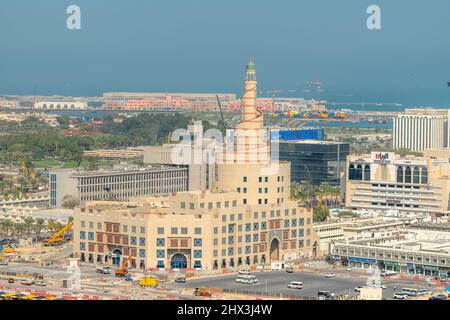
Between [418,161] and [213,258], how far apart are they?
19.1 meters

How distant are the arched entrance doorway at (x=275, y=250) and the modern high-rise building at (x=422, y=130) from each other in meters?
47.8

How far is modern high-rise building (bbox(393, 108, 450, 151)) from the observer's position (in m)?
97.0

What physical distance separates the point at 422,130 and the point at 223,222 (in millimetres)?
53474

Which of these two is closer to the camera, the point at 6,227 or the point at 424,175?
the point at 6,227

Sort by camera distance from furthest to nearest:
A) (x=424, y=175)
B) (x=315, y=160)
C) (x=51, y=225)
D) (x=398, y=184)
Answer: (x=315, y=160)
(x=398, y=184)
(x=424, y=175)
(x=51, y=225)

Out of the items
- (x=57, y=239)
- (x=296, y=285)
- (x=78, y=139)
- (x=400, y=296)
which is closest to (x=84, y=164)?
(x=78, y=139)

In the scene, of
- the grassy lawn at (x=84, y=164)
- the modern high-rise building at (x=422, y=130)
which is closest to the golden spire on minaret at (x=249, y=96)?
the grassy lawn at (x=84, y=164)

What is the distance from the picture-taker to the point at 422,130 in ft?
322

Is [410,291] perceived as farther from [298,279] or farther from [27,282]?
[27,282]

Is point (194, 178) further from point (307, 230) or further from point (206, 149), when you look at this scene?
point (307, 230)

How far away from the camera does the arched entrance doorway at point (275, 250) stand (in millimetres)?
48906

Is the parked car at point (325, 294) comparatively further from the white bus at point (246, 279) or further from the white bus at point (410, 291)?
the white bus at point (246, 279)

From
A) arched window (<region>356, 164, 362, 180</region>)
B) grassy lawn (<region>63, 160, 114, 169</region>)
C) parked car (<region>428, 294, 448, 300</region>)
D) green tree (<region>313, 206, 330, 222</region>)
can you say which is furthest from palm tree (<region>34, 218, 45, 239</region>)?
grassy lawn (<region>63, 160, 114, 169</region>)
